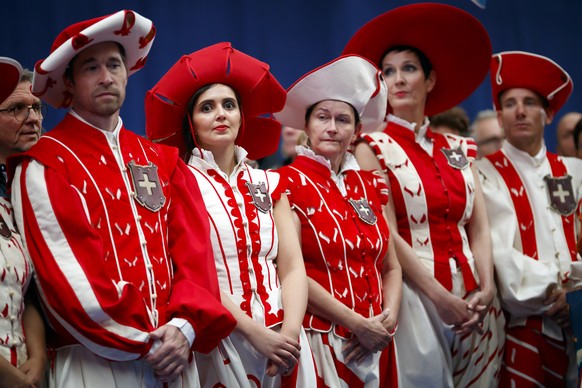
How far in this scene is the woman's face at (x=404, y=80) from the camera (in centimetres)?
405

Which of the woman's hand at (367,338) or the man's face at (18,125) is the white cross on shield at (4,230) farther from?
the woman's hand at (367,338)

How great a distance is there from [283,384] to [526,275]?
1447 millimetres

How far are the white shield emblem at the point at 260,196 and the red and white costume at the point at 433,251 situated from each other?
759 mm

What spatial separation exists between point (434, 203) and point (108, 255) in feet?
5.32

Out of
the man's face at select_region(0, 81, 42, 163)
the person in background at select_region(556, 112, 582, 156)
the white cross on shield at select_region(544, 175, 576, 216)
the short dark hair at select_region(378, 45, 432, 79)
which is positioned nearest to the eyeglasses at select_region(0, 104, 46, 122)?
the man's face at select_region(0, 81, 42, 163)

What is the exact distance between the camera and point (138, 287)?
2770mm

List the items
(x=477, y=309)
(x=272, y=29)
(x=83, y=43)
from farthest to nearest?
1. (x=272, y=29)
2. (x=477, y=309)
3. (x=83, y=43)

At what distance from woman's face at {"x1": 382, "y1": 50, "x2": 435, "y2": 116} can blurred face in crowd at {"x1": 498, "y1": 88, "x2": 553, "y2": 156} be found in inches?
20.2

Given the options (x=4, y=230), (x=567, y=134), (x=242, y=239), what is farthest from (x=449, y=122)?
(x=4, y=230)

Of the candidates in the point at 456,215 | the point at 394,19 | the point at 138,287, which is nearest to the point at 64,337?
the point at 138,287

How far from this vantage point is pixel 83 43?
2.80m

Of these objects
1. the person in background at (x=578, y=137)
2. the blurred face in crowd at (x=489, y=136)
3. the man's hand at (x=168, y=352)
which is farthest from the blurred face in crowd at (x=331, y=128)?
the blurred face in crowd at (x=489, y=136)

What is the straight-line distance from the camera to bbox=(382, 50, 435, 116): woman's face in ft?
13.3

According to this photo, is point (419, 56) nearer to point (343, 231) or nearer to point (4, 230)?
point (343, 231)
